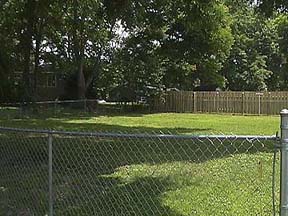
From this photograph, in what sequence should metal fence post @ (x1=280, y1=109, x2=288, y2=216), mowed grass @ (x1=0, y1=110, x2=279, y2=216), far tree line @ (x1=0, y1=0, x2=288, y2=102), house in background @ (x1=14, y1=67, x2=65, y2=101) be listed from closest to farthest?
metal fence post @ (x1=280, y1=109, x2=288, y2=216), mowed grass @ (x1=0, y1=110, x2=279, y2=216), far tree line @ (x1=0, y1=0, x2=288, y2=102), house in background @ (x1=14, y1=67, x2=65, y2=101)

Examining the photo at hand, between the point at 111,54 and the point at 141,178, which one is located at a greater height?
the point at 111,54

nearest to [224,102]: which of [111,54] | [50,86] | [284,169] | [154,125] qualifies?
[111,54]

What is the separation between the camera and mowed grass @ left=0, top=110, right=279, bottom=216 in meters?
7.13

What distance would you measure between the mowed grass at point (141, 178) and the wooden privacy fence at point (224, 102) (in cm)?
2225

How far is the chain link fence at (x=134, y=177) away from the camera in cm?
692

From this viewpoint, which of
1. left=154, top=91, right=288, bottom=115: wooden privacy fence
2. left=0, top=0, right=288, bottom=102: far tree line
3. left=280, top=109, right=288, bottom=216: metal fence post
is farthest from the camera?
left=154, top=91, right=288, bottom=115: wooden privacy fence

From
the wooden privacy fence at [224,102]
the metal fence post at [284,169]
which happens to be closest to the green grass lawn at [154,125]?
the wooden privacy fence at [224,102]

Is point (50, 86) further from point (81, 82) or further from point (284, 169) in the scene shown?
point (284, 169)

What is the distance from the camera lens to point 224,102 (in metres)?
36.7

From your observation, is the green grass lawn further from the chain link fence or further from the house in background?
the house in background

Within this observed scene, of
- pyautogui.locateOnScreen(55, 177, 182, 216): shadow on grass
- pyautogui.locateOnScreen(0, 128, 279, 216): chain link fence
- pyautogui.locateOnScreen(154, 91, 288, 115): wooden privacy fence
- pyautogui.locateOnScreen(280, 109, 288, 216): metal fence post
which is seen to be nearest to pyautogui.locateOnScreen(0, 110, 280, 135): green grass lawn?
pyautogui.locateOnScreen(0, 128, 279, 216): chain link fence

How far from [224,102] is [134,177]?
28322mm

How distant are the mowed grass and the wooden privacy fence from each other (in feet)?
73.0

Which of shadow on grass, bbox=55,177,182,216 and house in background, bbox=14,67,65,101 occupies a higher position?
house in background, bbox=14,67,65,101
